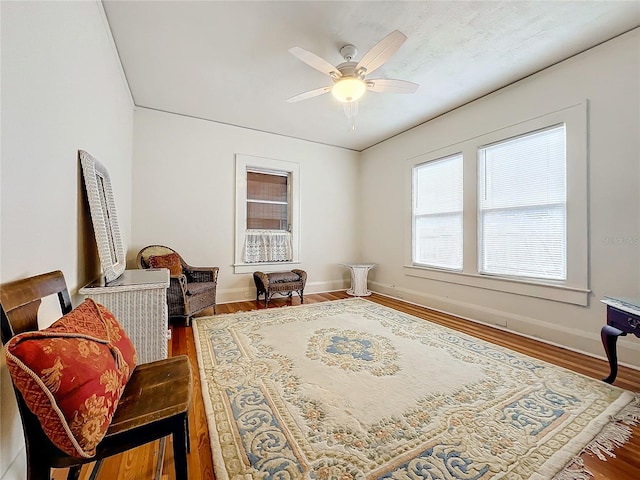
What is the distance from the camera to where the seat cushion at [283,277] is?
417 centimetres

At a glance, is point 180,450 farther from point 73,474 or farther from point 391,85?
point 391,85

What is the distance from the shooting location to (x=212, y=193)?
14.0 feet

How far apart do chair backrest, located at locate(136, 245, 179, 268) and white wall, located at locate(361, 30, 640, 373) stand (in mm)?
4046

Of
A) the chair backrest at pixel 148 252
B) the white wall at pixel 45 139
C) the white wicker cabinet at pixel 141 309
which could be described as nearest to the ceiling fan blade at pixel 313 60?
the white wall at pixel 45 139

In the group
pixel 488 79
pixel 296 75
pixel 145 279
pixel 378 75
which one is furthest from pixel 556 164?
pixel 145 279

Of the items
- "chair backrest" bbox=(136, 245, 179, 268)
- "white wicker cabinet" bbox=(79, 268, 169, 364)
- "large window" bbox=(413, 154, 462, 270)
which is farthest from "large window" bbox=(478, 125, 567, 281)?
"chair backrest" bbox=(136, 245, 179, 268)

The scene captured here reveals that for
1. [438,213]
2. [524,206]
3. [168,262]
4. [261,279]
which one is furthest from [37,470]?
[438,213]

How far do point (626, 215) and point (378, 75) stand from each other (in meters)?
2.68

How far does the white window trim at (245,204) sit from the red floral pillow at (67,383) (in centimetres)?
354

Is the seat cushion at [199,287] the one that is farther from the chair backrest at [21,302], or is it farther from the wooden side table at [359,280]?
the wooden side table at [359,280]

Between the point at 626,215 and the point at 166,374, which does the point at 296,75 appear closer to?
the point at 166,374

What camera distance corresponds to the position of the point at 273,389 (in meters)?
1.91

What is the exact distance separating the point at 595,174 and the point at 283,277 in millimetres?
3825

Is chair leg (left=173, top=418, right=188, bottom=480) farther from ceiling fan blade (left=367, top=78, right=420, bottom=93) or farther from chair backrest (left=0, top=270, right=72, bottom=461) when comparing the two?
ceiling fan blade (left=367, top=78, right=420, bottom=93)
